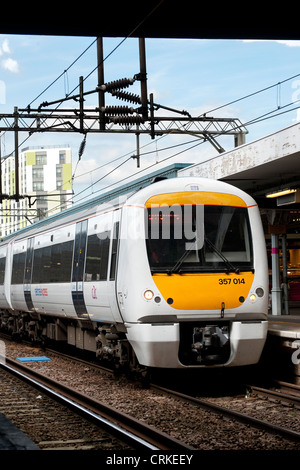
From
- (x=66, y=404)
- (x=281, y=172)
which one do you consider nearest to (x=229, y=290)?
(x=66, y=404)

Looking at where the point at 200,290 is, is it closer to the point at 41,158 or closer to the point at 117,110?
the point at 117,110

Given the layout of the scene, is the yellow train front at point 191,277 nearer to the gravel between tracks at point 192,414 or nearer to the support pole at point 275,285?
the gravel between tracks at point 192,414

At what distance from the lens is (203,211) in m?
10.3

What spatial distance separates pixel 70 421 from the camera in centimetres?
829

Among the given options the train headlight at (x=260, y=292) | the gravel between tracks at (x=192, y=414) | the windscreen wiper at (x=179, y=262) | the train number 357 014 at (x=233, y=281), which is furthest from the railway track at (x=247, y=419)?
the windscreen wiper at (x=179, y=262)

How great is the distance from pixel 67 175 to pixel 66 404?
372 feet

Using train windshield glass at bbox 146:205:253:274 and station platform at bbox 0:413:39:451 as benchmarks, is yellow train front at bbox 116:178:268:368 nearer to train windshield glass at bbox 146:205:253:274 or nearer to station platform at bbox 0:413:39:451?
train windshield glass at bbox 146:205:253:274

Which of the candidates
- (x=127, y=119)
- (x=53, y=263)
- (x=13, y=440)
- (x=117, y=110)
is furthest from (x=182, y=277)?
(x=127, y=119)

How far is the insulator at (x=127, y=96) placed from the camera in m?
15.5

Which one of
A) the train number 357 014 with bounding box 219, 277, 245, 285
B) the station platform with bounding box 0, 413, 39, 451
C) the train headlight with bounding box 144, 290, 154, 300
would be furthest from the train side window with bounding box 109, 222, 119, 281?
the station platform with bounding box 0, 413, 39, 451

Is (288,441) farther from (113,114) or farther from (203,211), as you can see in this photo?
(113,114)

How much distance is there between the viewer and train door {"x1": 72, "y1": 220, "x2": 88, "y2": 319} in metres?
12.5

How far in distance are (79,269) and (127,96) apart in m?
4.69

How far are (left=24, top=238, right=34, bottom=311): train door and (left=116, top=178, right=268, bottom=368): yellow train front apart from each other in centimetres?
729
